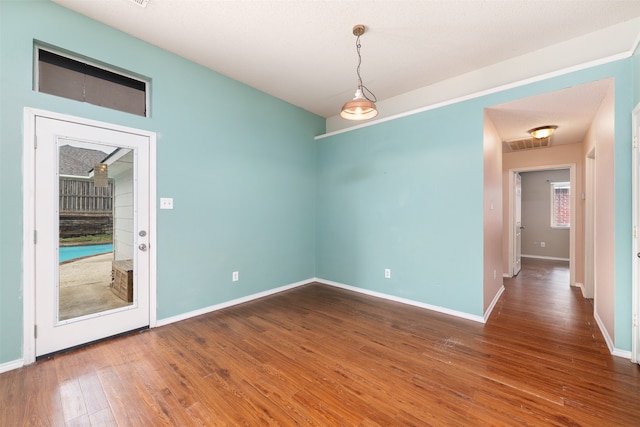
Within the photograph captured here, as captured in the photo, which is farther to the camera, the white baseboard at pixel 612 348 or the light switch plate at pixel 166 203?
the light switch plate at pixel 166 203

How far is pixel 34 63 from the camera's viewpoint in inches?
87.2

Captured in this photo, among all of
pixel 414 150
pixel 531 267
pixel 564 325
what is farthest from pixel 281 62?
pixel 531 267

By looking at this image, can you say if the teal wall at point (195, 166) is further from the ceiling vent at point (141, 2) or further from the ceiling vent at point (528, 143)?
the ceiling vent at point (528, 143)

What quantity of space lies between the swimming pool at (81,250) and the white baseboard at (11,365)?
811 millimetres

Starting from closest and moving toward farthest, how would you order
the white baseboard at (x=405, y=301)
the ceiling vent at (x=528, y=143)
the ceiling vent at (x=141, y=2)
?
the ceiling vent at (x=141, y=2) < the white baseboard at (x=405, y=301) < the ceiling vent at (x=528, y=143)

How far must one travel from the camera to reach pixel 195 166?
3.16 meters

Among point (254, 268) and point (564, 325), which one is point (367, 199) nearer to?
point (254, 268)

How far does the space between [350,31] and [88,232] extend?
314cm

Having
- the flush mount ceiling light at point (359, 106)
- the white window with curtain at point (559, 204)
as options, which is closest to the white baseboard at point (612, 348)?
the flush mount ceiling light at point (359, 106)

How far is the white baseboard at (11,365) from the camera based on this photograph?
2033 mm

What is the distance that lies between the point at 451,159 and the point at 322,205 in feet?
7.25

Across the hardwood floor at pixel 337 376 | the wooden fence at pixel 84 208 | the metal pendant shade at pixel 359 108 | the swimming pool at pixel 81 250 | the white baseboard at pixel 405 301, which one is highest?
the metal pendant shade at pixel 359 108

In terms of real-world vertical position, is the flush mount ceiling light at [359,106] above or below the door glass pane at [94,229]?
above

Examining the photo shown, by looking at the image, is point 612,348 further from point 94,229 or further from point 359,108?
point 94,229
